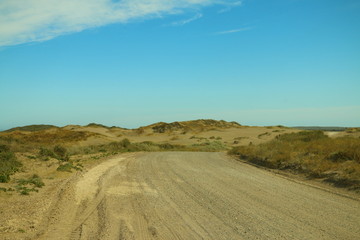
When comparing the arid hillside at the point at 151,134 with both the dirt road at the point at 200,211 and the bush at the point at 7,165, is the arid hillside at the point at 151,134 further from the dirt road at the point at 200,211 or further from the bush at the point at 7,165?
the dirt road at the point at 200,211

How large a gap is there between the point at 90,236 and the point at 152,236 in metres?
1.33

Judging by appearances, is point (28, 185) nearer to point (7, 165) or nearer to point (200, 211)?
point (7, 165)

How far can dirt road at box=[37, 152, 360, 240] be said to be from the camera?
24.6ft

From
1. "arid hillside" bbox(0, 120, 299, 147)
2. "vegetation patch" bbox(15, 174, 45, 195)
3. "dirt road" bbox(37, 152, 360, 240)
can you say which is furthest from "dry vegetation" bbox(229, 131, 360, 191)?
"arid hillside" bbox(0, 120, 299, 147)

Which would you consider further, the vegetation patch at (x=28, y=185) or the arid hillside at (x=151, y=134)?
the arid hillside at (x=151, y=134)

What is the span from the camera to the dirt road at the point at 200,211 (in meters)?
7.49

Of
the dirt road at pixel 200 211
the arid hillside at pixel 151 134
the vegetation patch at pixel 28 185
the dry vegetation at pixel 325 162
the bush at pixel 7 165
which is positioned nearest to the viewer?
the dirt road at pixel 200 211

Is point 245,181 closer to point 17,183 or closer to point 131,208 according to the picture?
point 131,208

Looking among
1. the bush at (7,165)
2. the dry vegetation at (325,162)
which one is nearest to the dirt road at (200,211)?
the dry vegetation at (325,162)

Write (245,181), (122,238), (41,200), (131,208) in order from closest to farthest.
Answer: (122,238), (131,208), (41,200), (245,181)

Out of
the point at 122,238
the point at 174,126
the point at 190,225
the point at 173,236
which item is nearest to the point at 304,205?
the point at 190,225

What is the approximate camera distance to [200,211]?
9.39m

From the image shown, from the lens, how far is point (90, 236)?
23.8ft

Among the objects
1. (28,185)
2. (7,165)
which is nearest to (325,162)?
(28,185)
